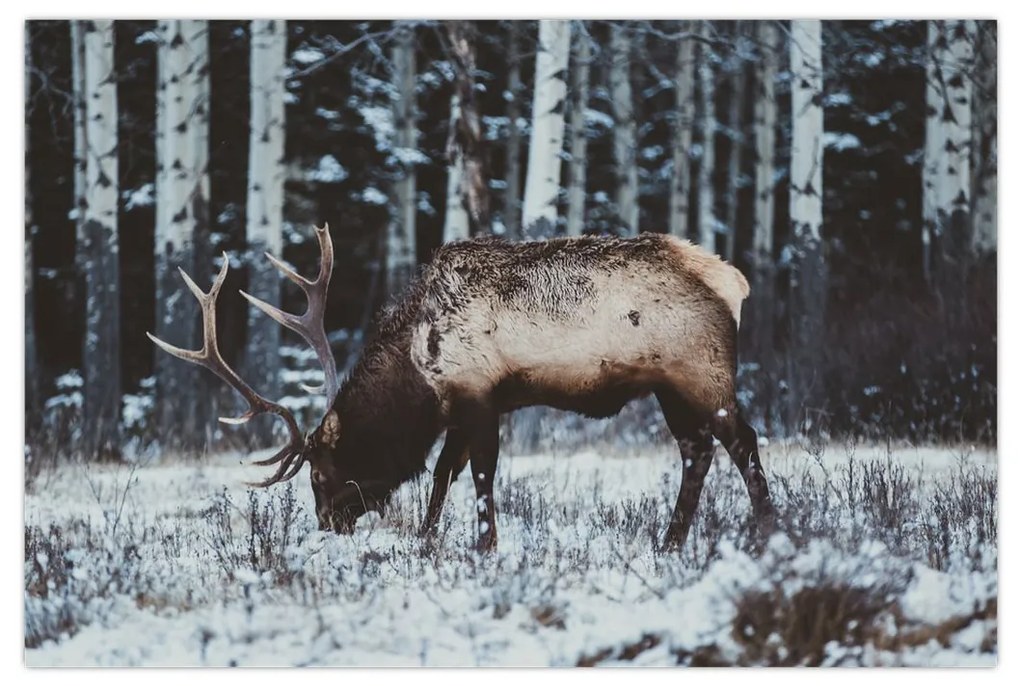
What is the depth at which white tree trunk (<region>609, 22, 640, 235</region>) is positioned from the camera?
6.01 meters

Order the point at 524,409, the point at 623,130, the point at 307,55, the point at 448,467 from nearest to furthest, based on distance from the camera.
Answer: the point at 448,467
the point at 307,55
the point at 524,409
the point at 623,130

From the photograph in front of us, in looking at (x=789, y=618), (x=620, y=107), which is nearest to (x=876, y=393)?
(x=789, y=618)

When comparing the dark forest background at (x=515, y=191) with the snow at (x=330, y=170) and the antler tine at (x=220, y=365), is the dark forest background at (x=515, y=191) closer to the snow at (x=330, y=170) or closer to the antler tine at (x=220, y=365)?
the snow at (x=330, y=170)

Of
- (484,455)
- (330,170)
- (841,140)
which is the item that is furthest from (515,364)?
(841,140)

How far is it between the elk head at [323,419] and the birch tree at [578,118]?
3.78 ft

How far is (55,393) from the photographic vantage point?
5.63 metres

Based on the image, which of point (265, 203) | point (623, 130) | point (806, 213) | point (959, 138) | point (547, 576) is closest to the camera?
point (547, 576)

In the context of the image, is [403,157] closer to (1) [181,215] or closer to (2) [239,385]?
(1) [181,215]

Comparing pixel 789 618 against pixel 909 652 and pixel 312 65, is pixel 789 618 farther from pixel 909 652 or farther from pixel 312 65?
pixel 312 65

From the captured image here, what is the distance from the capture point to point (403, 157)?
6066mm

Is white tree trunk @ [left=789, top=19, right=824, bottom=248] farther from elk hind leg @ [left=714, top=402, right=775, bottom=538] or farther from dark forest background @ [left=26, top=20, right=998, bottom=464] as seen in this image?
elk hind leg @ [left=714, top=402, right=775, bottom=538]

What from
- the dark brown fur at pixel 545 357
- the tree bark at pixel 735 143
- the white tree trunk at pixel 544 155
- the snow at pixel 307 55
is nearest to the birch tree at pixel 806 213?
the tree bark at pixel 735 143

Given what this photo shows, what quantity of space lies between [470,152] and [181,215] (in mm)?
1418

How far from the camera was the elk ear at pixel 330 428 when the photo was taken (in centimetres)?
521
